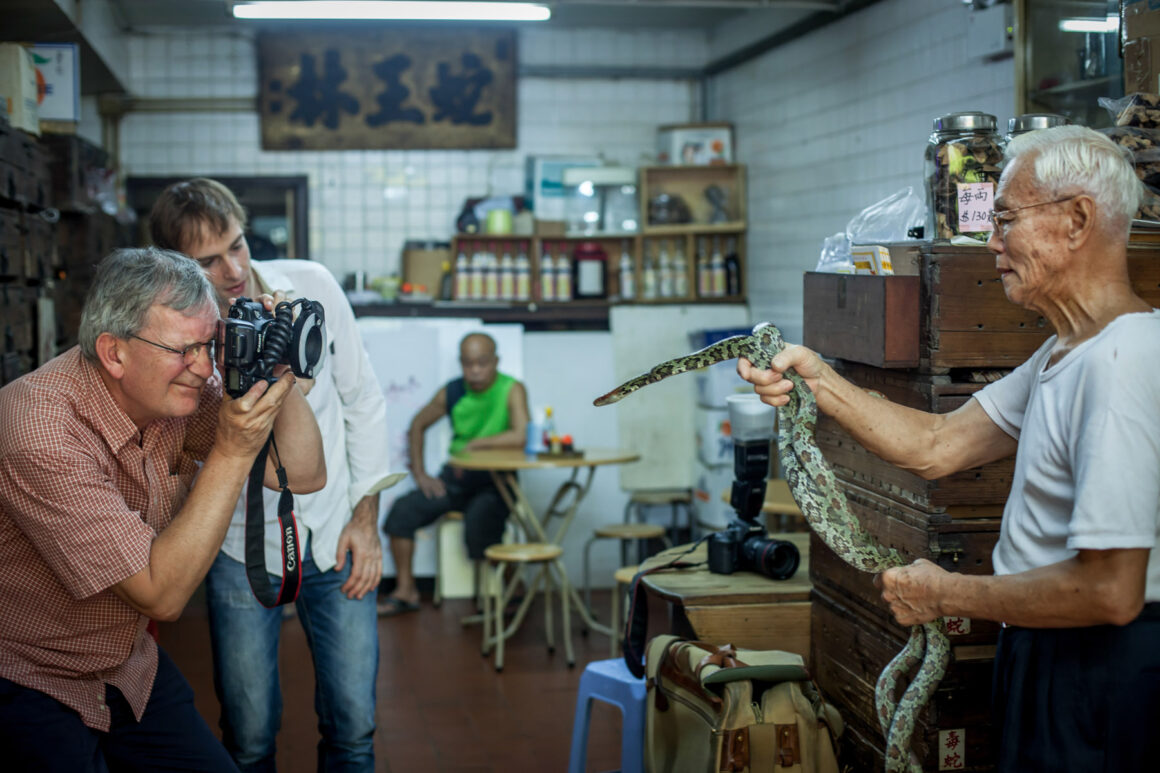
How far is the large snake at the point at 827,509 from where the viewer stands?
183 centimetres

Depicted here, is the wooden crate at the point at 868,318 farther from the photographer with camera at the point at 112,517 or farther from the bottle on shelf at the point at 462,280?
the bottle on shelf at the point at 462,280

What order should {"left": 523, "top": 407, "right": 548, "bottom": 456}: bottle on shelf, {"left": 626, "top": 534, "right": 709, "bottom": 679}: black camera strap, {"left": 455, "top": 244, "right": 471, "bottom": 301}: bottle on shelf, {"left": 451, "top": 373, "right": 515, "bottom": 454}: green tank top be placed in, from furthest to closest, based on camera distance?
{"left": 455, "top": 244, "right": 471, "bottom": 301}: bottle on shelf
{"left": 451, "top": 373, "right": 515, "bottom": 454}: green tank top
{"left": 523, "top": 407, "right": 548, "bottom": 456}: bottle on shelf
{"left": 626, "top": 534, "right": 709, "bottom": 679}: black camera strap

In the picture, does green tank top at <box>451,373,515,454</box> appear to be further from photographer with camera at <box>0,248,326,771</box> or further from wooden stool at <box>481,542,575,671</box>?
photographer with camera at <box>0,248,326,771</box>

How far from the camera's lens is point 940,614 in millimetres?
1669

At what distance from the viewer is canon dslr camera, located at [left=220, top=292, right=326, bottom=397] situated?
5.88 ft

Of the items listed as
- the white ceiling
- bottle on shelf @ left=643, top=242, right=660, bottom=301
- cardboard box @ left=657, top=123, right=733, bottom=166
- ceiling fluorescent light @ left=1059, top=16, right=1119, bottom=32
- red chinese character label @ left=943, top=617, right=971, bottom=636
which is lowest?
red chinese character label @ left=943, top=617, right=971, bottom=636

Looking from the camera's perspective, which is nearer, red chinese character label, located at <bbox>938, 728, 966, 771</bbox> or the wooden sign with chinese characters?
red chinese character label, located at <bbox>938, 728, 966, 771</bbox>

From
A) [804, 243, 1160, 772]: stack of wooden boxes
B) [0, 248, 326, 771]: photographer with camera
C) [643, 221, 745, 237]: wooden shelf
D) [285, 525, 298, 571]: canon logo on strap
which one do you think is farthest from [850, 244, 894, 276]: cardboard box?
[643, 221, 745, 237]: wooden shelf

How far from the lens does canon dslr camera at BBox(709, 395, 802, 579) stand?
2.66 metres

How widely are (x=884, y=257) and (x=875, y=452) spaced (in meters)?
0.39

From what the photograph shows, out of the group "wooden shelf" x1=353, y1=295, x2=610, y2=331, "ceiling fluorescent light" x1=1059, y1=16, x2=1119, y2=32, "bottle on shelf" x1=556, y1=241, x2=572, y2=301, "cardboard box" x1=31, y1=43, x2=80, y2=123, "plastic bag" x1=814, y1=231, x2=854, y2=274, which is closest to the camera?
"plastic bag" x1=814, y1=231, x2=854, y2=274

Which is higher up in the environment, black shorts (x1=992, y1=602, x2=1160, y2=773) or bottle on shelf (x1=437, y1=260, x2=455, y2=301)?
bottle on shelf (x1=437, y1=260, x2=455, y2=301)

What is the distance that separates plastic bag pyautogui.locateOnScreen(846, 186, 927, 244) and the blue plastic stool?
1167 millimetres

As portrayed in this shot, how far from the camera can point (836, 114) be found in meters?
5.40
